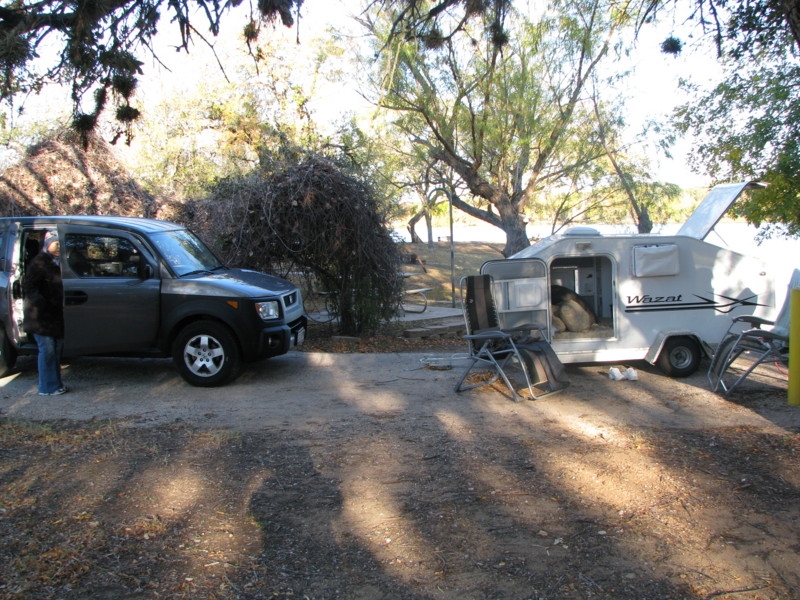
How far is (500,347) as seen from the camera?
26.5 feet

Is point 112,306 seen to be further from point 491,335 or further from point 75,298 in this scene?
point 491,335

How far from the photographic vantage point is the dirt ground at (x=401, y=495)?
3.71m

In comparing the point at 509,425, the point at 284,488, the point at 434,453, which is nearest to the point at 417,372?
the point at 509,425

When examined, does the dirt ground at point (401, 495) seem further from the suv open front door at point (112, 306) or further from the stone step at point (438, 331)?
the stone step at point (438, 331)

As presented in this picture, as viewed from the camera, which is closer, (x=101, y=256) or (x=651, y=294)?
(x=101, y=256)

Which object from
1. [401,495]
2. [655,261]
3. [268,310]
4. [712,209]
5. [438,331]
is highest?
[712,209]

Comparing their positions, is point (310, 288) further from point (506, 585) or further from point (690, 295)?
point (506, 585)

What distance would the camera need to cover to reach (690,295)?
864cm

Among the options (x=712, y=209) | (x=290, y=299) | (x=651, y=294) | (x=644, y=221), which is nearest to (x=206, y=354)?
(x=290, y=299)

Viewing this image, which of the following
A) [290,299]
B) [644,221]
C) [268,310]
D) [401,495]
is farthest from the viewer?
[644,221]

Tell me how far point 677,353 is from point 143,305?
6.35m

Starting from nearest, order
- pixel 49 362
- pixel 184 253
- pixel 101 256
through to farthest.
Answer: pixel 49 362 → pixel 101 256 → pixel 184 253

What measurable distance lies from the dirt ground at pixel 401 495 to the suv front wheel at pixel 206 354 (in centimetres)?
32

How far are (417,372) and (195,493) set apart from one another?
447 centimetres
